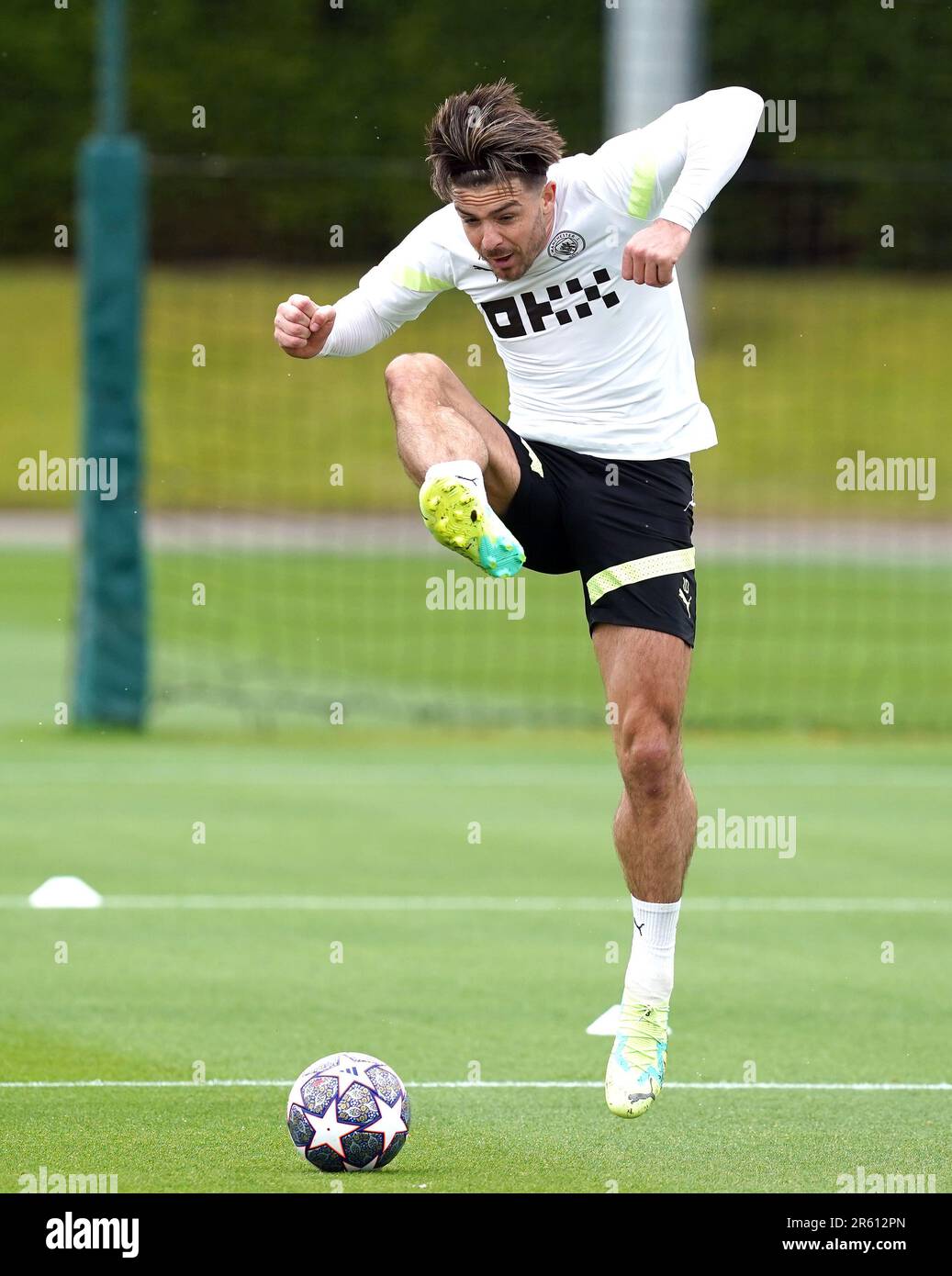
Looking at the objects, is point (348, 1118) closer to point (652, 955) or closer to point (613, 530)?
point (652, 955)

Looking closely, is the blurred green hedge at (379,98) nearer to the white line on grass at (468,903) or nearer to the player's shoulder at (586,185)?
the white line on grass at (468,903)

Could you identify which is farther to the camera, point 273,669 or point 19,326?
point 19,326

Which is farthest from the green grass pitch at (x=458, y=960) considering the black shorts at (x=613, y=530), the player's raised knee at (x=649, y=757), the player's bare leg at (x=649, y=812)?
the black shorts at (x=613, y=530)

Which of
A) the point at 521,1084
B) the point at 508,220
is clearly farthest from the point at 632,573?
the point at 521,1084

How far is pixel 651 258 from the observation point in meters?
6.56

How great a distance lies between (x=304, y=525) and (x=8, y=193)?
10977 millimetres

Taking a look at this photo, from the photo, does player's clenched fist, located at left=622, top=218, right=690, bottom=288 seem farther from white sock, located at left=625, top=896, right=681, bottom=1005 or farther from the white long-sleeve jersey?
white sock, located at left=625, top=896, right=681, bottom=1005

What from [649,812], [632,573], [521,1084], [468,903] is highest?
[632,573]

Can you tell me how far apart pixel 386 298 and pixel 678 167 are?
1.01 metres

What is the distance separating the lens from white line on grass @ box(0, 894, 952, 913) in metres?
Answer: 10.8

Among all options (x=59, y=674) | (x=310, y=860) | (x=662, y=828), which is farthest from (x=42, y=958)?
(x=59, y=674)

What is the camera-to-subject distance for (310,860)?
12000mm

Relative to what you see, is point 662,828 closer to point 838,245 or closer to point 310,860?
point 310,860

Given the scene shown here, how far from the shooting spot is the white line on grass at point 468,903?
35.5ft
